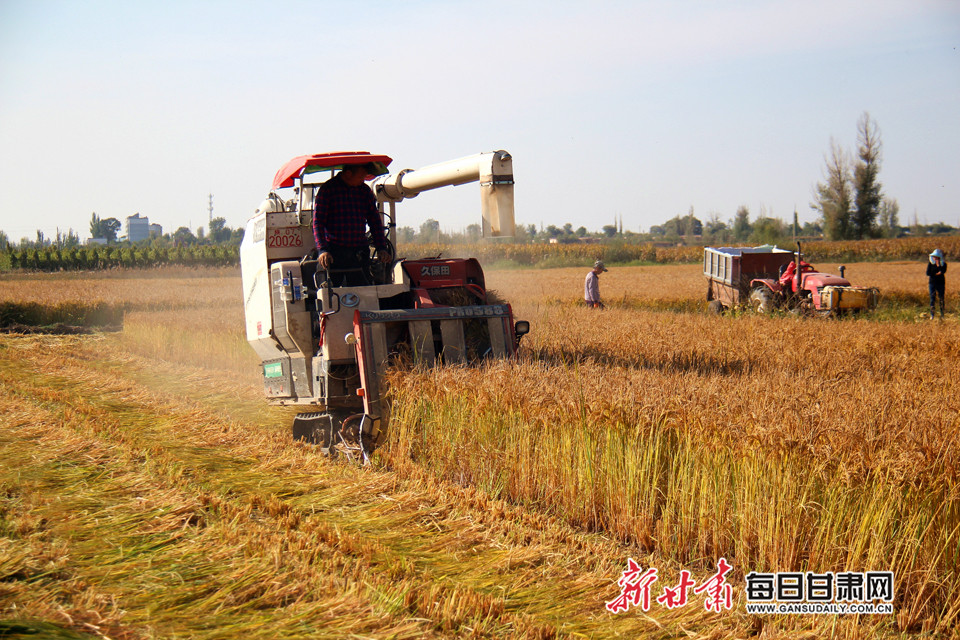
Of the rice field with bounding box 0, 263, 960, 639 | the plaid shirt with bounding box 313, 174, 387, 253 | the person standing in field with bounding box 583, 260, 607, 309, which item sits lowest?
the rice field with bounding box 0, 263, 960, 639

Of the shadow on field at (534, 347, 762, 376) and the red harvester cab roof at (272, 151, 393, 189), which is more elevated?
the red harvester cab roof at (272, 151, 393, 189)

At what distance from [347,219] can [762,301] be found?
13.5m

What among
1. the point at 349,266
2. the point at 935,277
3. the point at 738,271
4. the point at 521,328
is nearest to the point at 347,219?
the point at 349,266

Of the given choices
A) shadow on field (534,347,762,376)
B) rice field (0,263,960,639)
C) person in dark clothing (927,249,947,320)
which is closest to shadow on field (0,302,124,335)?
rice field (0,263,960,639)

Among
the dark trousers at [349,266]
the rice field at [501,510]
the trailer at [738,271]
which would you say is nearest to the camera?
the rice field at [501,510]

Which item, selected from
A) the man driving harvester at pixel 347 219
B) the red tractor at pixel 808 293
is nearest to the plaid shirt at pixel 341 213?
the man driving harvester at pixel 347 219

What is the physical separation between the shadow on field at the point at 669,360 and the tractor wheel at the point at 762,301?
9.85 m

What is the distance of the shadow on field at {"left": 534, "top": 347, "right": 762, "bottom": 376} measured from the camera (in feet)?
26.2

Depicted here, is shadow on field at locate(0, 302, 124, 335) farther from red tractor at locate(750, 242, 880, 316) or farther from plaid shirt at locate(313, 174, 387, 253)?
red tractor at locate(750, 242, 880, 316)

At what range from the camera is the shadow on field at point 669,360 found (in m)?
8.00

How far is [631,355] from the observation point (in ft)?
28.9

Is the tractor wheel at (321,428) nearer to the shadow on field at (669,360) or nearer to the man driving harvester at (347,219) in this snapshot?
the man driving harvester at (347,219)

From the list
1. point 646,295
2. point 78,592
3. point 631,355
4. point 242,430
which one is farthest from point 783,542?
point 646,295

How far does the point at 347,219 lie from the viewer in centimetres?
762
